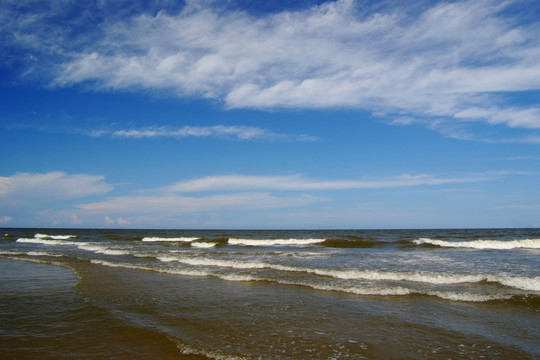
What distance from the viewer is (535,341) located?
7238 mm

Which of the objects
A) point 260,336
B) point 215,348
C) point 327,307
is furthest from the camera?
point 327,307

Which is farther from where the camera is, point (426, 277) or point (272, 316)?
point (426, 277)

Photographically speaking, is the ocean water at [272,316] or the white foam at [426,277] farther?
the white foam at [426,277]

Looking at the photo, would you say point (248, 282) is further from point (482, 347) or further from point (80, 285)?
point (482, 347)

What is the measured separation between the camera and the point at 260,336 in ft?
24.8

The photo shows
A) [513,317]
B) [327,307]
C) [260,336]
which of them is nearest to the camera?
[260,336]

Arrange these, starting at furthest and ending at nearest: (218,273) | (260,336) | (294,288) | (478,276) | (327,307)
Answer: (218,273) < (478,276) < (294,288) < (327,307) < (260,336)

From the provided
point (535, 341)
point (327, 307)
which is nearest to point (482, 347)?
point (535, 341)

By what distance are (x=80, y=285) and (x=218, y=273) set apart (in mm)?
5524

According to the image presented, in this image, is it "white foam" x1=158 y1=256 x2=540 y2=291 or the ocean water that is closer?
the ocean water

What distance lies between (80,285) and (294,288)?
767cm

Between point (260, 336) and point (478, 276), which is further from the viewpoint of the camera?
point (478, 276)

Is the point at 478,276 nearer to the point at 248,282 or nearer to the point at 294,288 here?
the point at 294,288

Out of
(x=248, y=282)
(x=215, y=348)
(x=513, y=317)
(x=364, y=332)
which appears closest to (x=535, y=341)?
(x=513, y=317)
